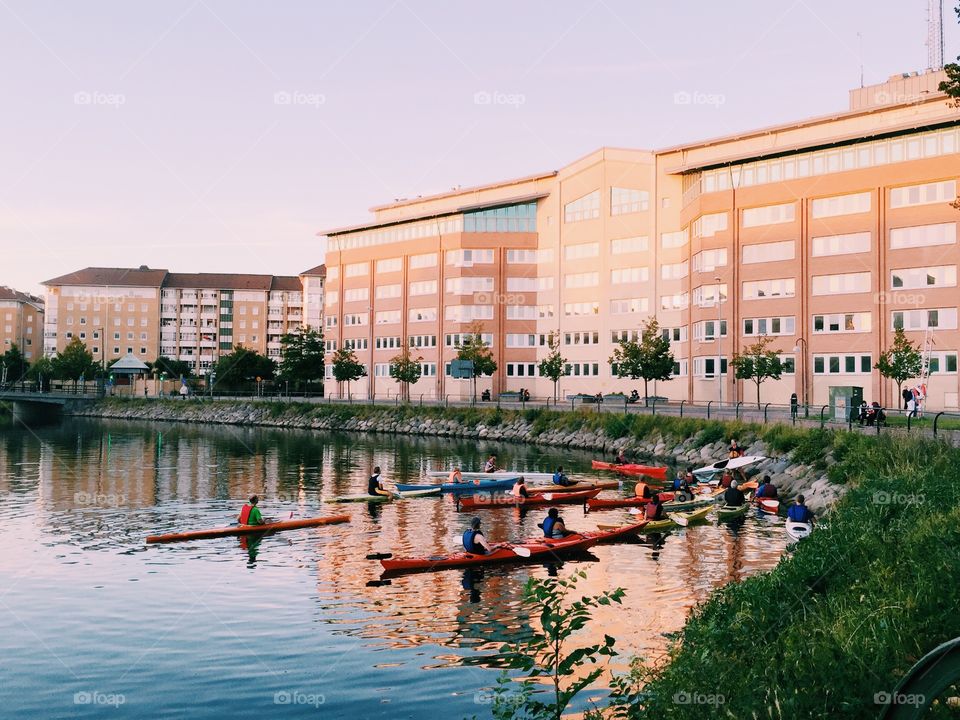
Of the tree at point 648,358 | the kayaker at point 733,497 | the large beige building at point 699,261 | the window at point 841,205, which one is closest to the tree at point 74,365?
the large beige building at point 699,261

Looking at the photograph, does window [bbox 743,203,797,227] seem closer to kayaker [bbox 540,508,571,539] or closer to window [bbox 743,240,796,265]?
window [bbox 743,240,796,265]

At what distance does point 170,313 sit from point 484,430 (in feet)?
422

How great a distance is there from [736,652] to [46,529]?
2545cm

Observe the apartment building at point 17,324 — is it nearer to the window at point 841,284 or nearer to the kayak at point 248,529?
the window at point 841,284

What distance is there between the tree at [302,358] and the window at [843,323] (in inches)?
2559

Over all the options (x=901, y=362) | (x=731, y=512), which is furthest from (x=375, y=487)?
(x=901, y=362)

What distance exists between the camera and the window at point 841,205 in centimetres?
6512

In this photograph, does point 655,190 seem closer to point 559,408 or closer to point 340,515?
point 559,408

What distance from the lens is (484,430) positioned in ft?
233

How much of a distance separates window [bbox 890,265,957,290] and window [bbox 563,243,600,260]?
30.7 meters

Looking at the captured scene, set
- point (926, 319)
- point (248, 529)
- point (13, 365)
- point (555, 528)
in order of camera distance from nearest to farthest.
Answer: point (555, 528) < point (248, 529) < point (926, 319) < point (13, 365)

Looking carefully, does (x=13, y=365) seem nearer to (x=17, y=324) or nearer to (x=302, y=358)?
(x=17, y=324)

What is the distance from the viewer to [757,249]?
234ft

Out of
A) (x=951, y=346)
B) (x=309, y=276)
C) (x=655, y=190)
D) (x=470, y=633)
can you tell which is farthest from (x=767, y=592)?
(x=309, y=276)
